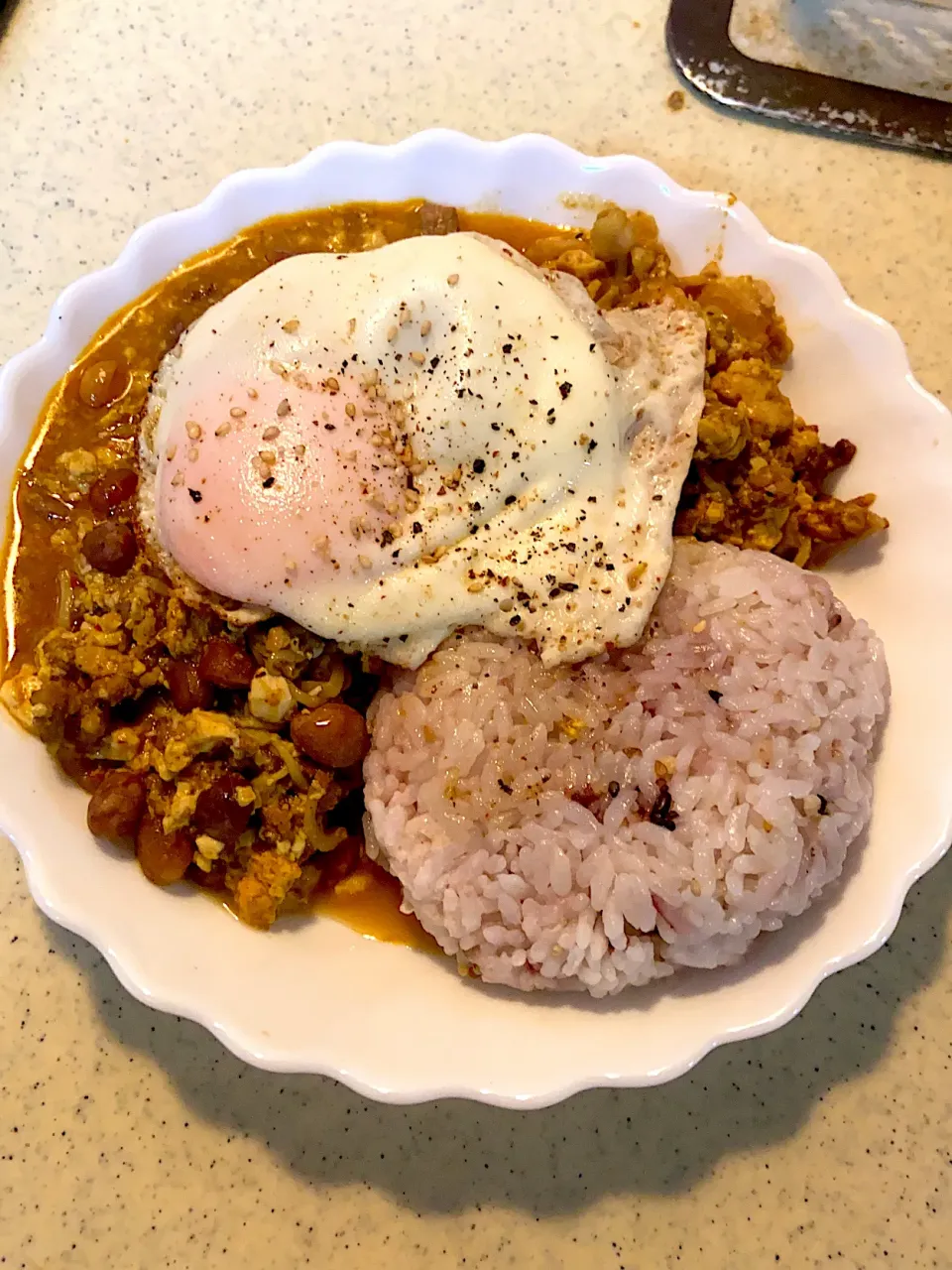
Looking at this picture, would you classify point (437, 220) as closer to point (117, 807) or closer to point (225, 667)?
point (225, 667)

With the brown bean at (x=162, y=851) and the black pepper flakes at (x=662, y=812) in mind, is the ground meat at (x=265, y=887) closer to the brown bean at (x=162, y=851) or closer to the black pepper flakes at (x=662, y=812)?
the brown bean at (x=162, y=851)

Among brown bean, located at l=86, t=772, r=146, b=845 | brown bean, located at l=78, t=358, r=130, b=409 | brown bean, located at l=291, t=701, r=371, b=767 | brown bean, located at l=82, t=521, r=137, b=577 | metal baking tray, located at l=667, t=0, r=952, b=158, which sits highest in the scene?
metal baking tray, located at l=667, t=0, r=952, b=158

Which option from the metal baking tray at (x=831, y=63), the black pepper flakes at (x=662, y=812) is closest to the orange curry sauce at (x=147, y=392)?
the black pepper flakes at (x=662, y=812)

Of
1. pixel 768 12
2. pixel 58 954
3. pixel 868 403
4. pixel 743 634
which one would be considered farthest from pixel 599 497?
pixel 768 12

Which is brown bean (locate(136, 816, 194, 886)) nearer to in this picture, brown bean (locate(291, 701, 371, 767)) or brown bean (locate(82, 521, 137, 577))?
brown bean (locate(291, 701, 371, 767))

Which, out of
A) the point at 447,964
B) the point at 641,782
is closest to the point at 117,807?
the point at 447,964

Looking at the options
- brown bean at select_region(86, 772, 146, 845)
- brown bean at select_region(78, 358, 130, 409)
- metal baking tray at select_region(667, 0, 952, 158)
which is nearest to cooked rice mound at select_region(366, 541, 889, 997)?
brown bean at select_region(86, 772, 146, 845)
